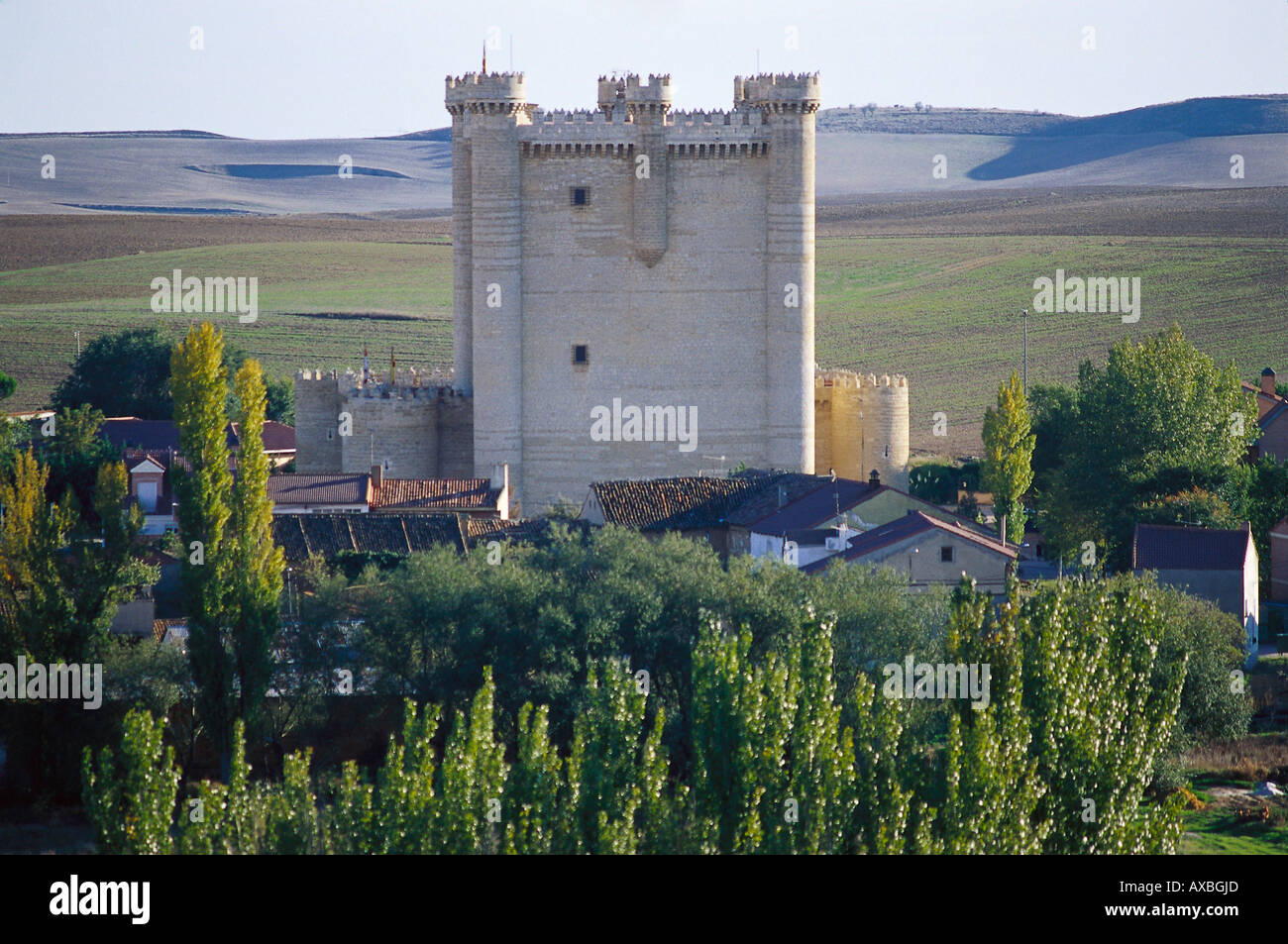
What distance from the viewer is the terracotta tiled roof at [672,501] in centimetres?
3772

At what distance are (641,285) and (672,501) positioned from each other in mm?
5999

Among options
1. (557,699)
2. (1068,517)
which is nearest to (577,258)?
(1068,517)

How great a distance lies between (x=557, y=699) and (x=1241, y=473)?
2024 cm

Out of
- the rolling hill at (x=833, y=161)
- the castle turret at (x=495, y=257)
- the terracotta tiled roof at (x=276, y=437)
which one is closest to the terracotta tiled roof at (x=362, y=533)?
the castle turret at (x=495, y=257)

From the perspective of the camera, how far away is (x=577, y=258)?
42.3m

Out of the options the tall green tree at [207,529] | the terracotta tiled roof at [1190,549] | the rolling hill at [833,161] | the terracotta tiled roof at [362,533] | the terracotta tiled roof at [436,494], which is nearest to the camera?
the tall green tree at [207,529]

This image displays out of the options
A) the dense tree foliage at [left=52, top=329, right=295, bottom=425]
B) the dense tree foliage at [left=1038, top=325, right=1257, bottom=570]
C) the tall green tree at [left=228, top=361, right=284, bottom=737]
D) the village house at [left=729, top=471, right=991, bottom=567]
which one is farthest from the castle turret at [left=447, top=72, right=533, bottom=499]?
the dense tree foliage at [left=52, top=329, right=295, bottom=425]

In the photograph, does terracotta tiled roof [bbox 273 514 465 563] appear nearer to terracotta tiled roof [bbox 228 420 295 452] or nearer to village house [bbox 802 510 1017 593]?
village house [bbox 802 510 1017 593]

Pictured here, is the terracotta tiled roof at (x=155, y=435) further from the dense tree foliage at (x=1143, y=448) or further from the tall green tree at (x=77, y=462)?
the dense tree foliage at (x=1143, y=448)

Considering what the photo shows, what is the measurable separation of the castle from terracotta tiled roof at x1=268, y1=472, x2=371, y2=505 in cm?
282

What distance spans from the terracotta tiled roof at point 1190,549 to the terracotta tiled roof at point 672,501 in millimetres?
7962

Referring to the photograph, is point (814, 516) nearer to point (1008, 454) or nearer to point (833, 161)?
point (1008, 454)

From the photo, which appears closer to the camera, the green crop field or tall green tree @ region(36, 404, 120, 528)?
tall green tree @ region(36, 404, 120, 528)

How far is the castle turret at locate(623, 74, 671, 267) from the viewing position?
137ft
